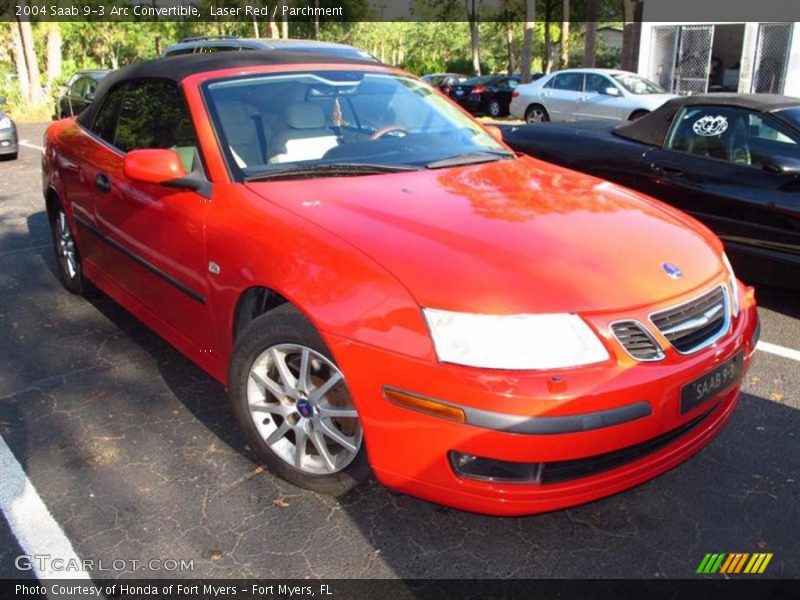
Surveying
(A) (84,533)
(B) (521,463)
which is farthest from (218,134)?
(B) (521,463)

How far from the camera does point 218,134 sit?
3186 mm

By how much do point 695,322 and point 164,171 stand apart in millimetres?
2195

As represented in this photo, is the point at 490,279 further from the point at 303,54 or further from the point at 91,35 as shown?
the point at 91,35

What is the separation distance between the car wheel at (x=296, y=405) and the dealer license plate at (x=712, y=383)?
111 centimetres

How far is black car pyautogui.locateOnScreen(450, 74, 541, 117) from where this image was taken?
72.5 ft

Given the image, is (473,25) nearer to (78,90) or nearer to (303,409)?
(78,90)

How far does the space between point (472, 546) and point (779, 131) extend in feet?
12.2

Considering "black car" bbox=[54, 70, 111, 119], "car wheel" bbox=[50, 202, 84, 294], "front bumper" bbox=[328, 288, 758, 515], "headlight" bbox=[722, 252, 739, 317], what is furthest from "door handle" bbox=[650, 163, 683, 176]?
"black car" bbox=[54, 70, 111, 119]

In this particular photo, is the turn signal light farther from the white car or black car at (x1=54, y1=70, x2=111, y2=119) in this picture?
black car at (x1=54, y1=70, x2=111, y2=119)

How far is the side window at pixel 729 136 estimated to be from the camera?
15.7 ft

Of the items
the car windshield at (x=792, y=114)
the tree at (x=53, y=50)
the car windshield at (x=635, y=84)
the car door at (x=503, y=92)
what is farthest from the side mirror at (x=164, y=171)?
the tree at (x=53, y=50)

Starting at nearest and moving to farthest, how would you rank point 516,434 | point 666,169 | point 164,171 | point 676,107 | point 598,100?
point 516,434, point 164,171, point 666,169, point 676,107, point 598,100

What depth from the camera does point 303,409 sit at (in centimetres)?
276

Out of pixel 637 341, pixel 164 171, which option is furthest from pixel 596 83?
pixel 637 341
